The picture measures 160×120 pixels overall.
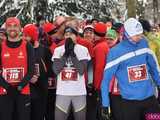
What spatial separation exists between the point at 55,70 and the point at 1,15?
1403cm

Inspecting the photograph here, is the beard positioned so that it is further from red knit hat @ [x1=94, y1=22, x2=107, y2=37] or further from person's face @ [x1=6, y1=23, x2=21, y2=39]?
red knit hat @ [x1=94, y1=22, x2=107, y2=37]

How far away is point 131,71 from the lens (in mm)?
7480

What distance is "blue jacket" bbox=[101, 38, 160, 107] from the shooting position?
747cm

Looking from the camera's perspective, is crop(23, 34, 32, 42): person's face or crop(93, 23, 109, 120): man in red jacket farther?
crop(93, 23, 109, 120): man in red jacket

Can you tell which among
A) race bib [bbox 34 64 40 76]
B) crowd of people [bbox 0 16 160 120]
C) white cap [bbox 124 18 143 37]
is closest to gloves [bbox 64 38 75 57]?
crowd of people [bbox 0 16 160 120]

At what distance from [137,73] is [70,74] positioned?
59.3 inches

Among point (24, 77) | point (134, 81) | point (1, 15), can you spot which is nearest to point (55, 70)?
point (24, 77)

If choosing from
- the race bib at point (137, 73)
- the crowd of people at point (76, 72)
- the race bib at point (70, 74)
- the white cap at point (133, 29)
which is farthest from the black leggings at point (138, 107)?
the race bib at point (70, 74)

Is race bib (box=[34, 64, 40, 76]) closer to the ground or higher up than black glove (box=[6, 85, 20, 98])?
higher up

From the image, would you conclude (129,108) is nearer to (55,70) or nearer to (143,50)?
(143,50)

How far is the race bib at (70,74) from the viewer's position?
866 centimetres

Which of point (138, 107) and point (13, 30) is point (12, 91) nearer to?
point (13, 30)

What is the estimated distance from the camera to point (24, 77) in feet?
27.6

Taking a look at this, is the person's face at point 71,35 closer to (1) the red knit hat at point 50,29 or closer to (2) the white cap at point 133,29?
(1) the red knit hat at point 50,29
